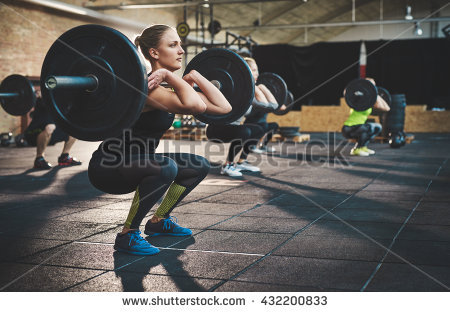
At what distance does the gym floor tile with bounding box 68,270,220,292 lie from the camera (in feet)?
6.02

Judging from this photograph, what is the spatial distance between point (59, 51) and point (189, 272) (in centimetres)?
110

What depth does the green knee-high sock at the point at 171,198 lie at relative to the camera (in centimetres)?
261

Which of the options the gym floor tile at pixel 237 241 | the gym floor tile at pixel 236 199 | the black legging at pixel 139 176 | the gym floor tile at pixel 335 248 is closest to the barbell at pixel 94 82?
the black legging at pixel 139 176

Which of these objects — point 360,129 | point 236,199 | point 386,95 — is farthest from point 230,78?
point 386,95

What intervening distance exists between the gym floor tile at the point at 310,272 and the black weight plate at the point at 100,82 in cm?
82

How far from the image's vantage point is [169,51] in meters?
2.31

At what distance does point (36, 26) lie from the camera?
434 inches

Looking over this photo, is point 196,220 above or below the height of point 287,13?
below

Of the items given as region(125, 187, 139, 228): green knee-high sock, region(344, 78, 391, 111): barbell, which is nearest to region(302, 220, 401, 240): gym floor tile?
region(125, 187, 139, 228): green knee-high sock

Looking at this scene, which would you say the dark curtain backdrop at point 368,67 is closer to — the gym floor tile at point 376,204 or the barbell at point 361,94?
the barbell at point 361,94

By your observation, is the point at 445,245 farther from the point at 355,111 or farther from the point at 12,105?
the point at 355,111

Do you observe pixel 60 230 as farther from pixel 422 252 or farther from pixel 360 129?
pixel 360 129

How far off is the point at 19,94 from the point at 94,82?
2.85 m
